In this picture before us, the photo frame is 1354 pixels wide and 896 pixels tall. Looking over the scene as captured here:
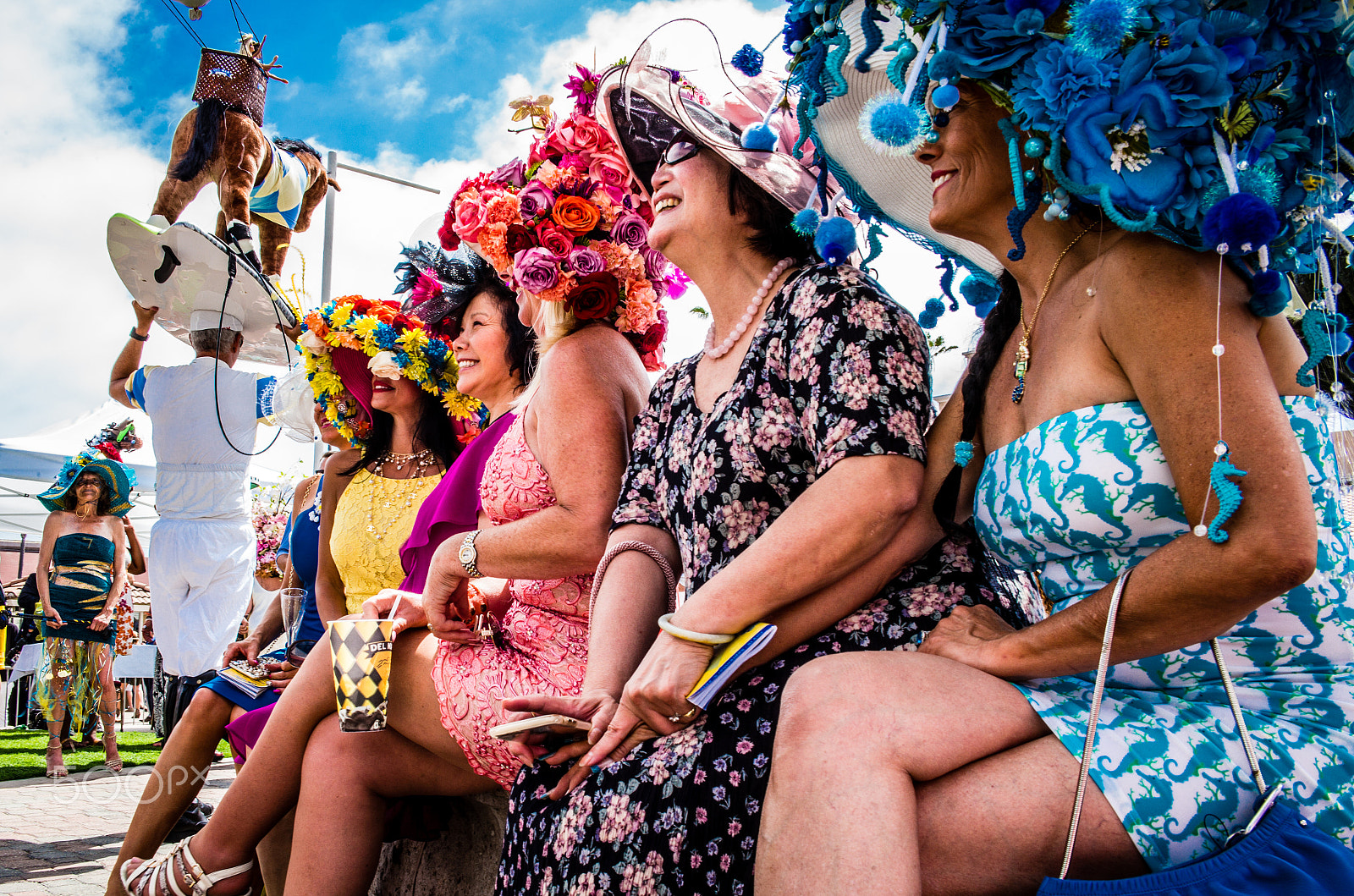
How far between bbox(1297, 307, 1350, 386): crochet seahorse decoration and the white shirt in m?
6.56

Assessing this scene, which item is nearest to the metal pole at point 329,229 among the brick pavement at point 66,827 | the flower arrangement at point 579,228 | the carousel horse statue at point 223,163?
the carousel horse statue at point 223,163

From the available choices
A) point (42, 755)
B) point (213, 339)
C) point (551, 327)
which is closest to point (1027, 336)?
point (551, 327)

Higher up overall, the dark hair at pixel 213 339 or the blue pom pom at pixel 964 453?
the dark hair at pixel 213 339

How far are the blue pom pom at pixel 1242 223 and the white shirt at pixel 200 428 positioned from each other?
6534mm

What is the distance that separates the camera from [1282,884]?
1.12 metres

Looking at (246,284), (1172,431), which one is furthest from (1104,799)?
(246,284)

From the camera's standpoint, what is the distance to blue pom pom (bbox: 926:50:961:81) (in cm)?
166

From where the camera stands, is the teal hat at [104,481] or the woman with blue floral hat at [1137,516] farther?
the teal hat at [104,481]

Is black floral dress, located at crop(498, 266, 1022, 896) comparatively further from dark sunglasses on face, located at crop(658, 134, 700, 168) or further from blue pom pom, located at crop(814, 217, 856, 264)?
dark sunglasses on face, located at crop(658, 134, 700, 168)

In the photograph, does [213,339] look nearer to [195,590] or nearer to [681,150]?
[195,590]

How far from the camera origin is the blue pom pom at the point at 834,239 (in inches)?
82.4

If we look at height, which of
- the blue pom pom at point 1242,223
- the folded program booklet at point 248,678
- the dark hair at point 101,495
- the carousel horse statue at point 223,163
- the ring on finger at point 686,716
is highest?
the carousel horse statue at point 223,163

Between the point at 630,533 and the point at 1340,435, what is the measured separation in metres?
1.46

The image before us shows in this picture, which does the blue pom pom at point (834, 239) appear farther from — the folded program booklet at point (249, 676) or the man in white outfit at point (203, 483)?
the man in white outfit at point (203, 483)
